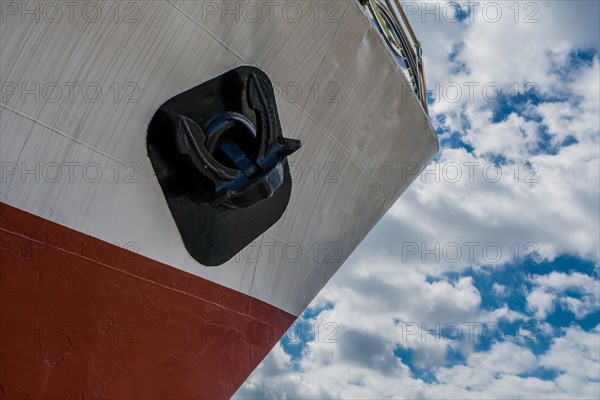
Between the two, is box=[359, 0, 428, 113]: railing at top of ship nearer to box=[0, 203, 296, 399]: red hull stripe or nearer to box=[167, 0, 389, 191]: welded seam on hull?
box=[167, 0, 389, 191]: welded seam on hull

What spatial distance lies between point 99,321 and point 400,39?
10.7 feet

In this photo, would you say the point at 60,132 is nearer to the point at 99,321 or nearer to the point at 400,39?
the point at 99,321

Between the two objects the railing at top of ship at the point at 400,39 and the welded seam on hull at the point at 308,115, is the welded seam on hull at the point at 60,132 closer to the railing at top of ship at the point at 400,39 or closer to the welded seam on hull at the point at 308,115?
the welded seam on hull at the point at 308,115

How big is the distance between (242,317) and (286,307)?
Result: 640mm

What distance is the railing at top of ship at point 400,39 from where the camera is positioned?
15.8ft

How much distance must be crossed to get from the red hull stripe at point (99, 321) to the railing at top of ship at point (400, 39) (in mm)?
2154

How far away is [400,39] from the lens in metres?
5.34

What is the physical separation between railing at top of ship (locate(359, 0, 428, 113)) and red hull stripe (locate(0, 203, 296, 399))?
7.07 feet

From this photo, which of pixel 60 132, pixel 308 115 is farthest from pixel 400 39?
pixel 60 132

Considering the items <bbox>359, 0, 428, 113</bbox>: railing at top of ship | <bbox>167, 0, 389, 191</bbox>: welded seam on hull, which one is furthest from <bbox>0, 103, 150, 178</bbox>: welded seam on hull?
<bbox>359, 0, 428, 113</bbox>: railing at top of ship

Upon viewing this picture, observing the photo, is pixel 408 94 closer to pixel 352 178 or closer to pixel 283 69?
pixel 352 178

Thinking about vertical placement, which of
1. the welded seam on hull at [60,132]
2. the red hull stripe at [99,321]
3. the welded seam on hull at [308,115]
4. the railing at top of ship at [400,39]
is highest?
the railing at top of ship at [400,39]

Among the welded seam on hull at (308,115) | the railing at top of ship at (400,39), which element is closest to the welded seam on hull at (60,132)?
the welded seam on hull at (308,115)

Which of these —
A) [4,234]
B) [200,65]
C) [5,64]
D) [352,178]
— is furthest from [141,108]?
[352,178]
